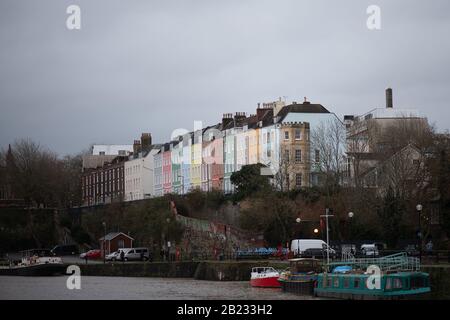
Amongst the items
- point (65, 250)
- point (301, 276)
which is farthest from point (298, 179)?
point (301, 276)

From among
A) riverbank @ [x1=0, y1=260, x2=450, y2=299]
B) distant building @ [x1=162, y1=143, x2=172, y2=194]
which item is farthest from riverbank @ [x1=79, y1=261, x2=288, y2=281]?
distant building @ [x1=162, y1=143, x2=172, y2=194]

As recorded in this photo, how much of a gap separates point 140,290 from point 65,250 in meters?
49.3

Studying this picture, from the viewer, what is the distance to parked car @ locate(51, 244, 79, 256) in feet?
358

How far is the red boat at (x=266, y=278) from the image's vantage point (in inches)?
2501

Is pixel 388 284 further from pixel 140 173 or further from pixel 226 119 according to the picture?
pixel 140 173

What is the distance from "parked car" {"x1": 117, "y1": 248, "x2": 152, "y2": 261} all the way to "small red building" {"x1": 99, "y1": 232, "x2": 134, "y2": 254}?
655cm

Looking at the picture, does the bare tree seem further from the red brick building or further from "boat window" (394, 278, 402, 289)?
the red brick building

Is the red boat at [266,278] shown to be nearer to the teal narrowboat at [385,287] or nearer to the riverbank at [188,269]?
the riverbank at [188,269]

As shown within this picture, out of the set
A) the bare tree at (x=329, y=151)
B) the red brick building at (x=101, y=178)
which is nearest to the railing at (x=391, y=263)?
the bare tree at (x=329, y=151)

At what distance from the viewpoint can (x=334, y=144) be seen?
9725 centimetres

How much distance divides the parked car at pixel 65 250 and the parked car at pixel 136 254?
1638cm

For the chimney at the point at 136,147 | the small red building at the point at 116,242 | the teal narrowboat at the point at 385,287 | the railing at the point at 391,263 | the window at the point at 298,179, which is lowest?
the teal narrowboat at the point at 385,287
